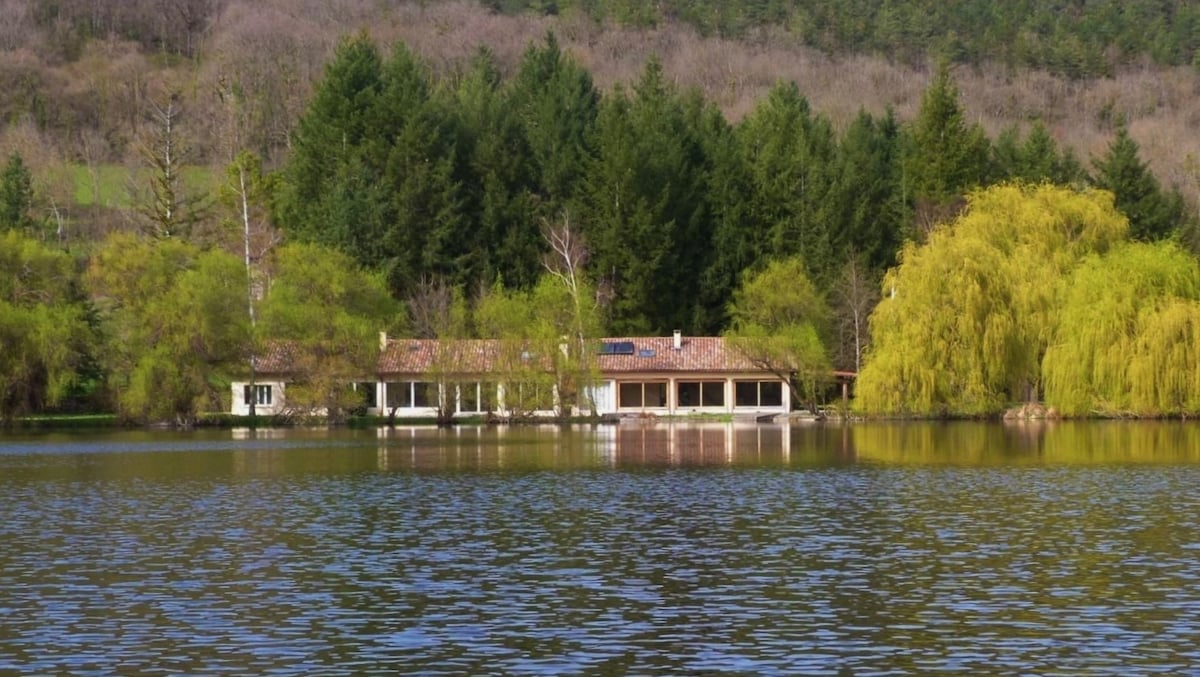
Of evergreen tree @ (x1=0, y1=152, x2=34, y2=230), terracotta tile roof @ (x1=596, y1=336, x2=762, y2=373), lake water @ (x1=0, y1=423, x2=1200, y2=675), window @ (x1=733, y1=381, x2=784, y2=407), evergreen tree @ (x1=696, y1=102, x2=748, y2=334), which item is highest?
evergreen tree @ (x1=0, y1=152, x2=34, y2=230)

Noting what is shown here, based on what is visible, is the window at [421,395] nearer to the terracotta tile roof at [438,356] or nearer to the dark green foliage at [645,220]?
the terracotta tile roof at [438,356]

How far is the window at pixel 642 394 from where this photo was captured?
78.6m

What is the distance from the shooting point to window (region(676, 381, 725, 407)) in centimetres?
7819

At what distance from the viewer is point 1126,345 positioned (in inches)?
2379

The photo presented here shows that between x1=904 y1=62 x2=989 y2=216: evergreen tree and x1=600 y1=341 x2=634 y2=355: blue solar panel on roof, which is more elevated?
x1=904 y1=62 x2=989 y2=216: evergreen tree

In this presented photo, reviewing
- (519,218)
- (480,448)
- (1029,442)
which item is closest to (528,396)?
(519,218)

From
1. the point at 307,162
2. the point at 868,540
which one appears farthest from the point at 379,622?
the point at 307,162

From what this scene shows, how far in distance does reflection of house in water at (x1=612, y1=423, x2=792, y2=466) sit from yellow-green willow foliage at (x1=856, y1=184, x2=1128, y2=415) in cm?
488

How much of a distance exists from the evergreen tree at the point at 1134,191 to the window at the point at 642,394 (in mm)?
24391

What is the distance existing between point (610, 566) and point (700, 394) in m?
55.2

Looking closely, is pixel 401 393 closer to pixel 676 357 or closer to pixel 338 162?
pixel 676 357

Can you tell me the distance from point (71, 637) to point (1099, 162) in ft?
243

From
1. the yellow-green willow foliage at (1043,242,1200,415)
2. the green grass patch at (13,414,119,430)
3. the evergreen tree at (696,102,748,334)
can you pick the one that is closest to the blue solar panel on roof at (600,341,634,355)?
the evergreen tree at (696,102,748,334)

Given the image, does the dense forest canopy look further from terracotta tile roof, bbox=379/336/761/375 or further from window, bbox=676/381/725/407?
window, bbox=676/381/725/407
